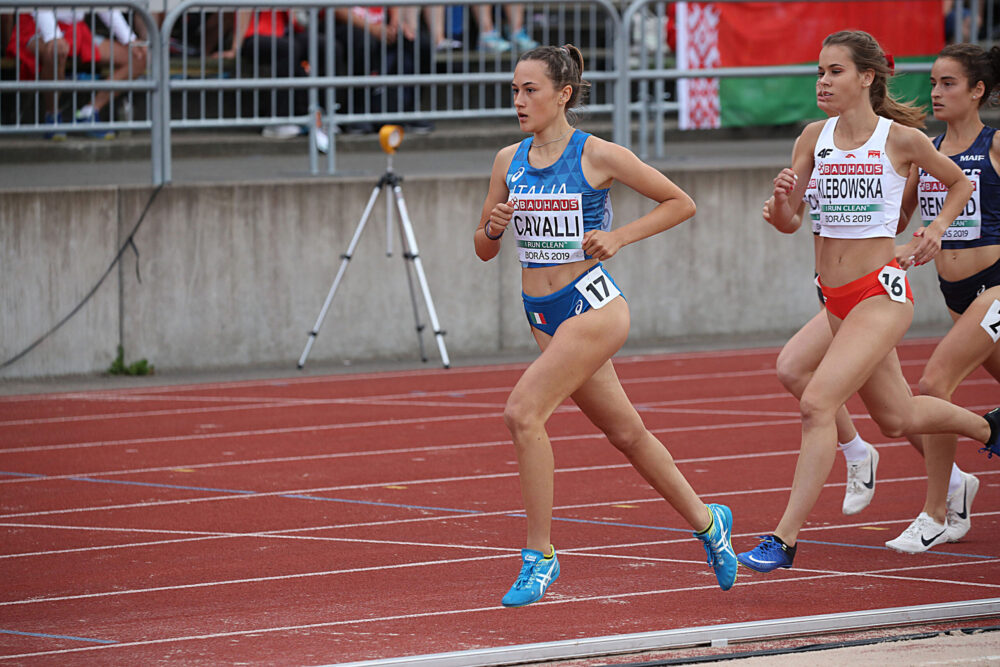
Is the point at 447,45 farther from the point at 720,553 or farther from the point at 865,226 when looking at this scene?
the point at 720,553

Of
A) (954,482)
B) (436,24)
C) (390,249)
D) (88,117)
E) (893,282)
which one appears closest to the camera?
(893,282)

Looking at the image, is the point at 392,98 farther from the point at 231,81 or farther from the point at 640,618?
the point at 640,618

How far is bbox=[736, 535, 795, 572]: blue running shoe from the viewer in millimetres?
5668

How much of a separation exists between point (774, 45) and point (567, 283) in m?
9.53

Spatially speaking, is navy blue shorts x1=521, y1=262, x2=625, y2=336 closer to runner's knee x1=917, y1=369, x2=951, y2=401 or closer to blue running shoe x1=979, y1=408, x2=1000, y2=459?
runner's knee x1=917, y1=369, x2=951, y2=401

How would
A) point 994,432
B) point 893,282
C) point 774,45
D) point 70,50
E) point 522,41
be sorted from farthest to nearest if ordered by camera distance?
point 774,45, point 522,41, point 70,50, point 994,432, point 893,282

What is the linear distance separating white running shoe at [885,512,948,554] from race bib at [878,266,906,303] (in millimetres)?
1103

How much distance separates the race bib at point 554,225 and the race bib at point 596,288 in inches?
2.9

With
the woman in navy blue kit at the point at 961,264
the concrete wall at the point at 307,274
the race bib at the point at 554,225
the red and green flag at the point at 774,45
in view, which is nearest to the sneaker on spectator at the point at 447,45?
the concrete wall at the point at 307,274

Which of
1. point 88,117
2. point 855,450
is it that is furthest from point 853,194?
point 88,117

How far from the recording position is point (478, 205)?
1290 centimetres

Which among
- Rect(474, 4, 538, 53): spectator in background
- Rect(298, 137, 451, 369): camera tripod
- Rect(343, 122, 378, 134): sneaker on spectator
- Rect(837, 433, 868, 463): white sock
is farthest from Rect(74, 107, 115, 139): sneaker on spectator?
Rect(837, 433, 868, 463): white sock

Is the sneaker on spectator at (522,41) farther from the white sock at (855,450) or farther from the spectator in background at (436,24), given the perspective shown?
the white sock at (855,450)

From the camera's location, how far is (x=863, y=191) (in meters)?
6.01
